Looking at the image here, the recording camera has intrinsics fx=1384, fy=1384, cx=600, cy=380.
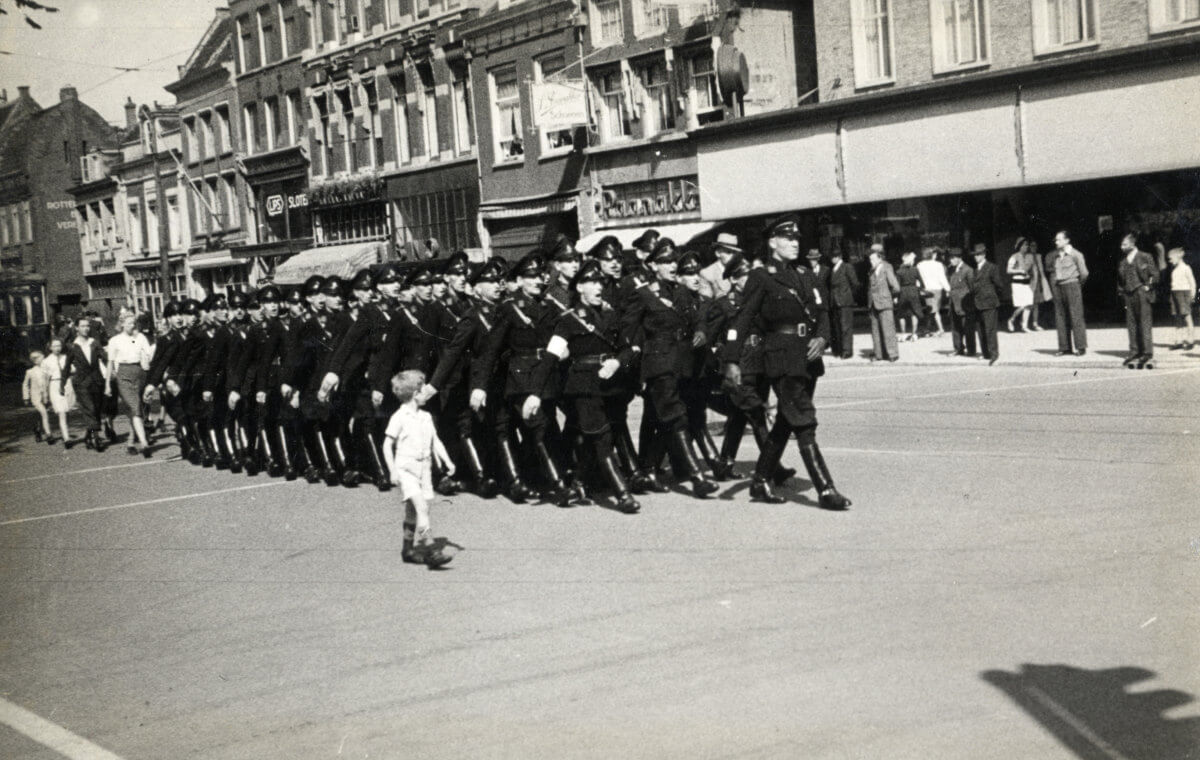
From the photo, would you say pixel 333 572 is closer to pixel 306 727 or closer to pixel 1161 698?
pixel 306 727

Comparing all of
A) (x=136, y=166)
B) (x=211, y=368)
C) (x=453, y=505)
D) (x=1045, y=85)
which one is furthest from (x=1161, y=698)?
(x=136, y=166)

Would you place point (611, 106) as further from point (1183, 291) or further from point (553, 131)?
point (1183, 291)

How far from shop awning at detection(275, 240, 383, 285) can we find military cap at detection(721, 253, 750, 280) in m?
32.8

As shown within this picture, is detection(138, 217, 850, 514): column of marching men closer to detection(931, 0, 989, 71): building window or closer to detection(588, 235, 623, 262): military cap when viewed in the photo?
detection(588, 235, 623, 262): military cap

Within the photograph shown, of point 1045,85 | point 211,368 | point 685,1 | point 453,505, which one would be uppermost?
point 685,1

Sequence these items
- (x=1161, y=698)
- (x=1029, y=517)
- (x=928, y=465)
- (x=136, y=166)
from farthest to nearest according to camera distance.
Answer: (x=136, y=166)
(x=928, y=465)
(x=1029, y=517)
(x=1161, y=698)

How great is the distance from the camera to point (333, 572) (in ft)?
30.3

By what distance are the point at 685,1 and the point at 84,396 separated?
16931mm

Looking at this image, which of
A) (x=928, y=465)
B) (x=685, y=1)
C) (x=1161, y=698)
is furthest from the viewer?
(x=685, y=1)

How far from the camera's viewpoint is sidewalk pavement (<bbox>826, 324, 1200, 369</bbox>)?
1989 cm

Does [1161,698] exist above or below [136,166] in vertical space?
below

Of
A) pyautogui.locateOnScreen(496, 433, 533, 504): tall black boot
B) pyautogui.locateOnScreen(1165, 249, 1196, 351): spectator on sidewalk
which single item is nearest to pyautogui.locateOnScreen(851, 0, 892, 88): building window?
pyautogui.locateOnScreen(1165, 249, 1196, 351): spectator on sidewalk

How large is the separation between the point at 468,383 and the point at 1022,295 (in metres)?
17.0

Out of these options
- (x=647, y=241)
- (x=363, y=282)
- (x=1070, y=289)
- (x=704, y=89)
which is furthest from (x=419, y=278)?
(x=704, y=89)
